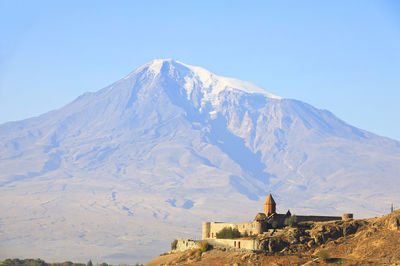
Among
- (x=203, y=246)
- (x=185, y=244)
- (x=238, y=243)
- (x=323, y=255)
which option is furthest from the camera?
(x=185, y=244)

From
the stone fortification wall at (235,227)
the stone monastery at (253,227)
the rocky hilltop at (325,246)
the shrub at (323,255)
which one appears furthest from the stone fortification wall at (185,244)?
the shrub at (323,255)

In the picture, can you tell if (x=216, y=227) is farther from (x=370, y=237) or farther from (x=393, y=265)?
(x=393, y=265)

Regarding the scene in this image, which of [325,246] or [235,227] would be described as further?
[235,227]

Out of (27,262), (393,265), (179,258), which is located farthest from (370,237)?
(27,262)

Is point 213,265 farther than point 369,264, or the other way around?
point 213,265

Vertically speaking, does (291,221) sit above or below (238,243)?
above

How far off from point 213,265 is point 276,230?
31.0 ft

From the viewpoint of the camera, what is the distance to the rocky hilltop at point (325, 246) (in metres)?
73.8

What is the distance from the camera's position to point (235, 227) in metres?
89.6

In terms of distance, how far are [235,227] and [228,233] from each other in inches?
48.0

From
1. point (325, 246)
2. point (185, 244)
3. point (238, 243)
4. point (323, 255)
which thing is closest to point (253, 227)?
point (238, 243)

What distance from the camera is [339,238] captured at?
79.8 metres

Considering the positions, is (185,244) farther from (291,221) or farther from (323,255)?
(323,255)

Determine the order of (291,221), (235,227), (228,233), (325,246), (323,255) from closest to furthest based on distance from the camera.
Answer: (323,255), (325,246), (291,221), (235,227), (228,233)
